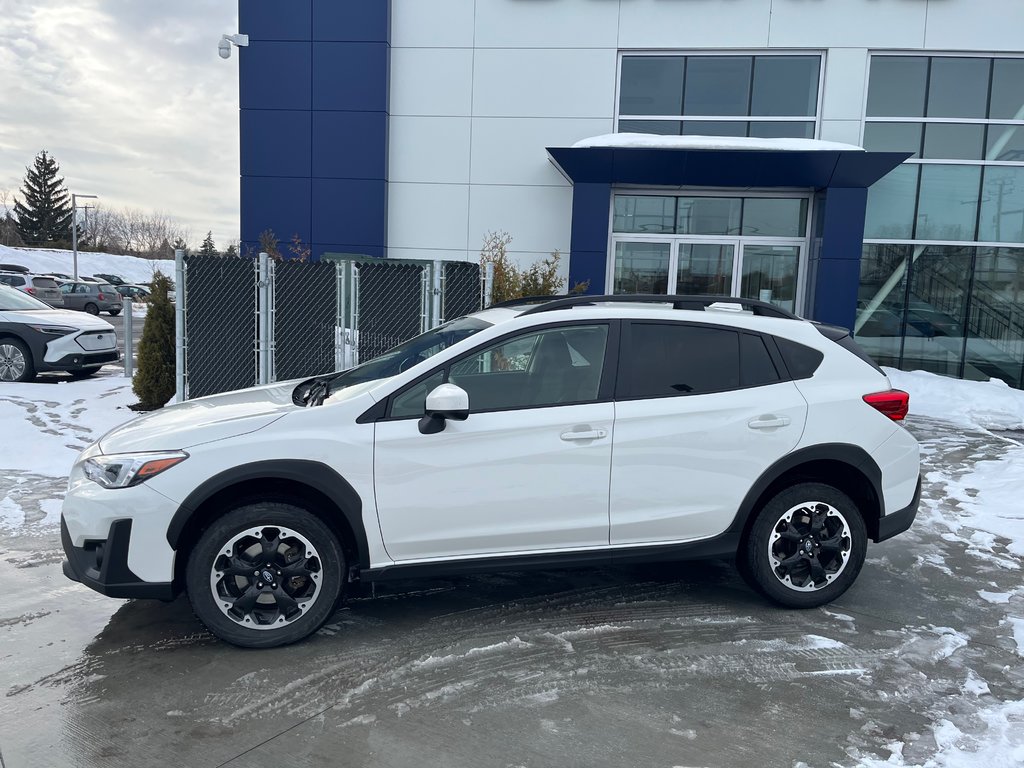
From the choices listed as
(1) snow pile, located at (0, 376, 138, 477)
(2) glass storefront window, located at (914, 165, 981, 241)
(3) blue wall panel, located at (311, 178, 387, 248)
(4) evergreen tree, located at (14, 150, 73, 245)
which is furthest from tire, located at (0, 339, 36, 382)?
(4) evergreen tree, located at (14, 150, 73, 245)

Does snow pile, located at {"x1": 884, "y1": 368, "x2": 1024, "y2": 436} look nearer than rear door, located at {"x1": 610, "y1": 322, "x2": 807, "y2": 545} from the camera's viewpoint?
No

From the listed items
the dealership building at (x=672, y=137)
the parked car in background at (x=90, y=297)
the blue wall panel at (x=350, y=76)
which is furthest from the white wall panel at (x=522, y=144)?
the parked car in background at (x=90, y=297)

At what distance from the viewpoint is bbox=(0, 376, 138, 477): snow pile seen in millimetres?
7580

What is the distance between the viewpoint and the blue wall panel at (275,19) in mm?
14578

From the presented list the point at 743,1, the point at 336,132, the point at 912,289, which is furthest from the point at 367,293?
the point at 912,289

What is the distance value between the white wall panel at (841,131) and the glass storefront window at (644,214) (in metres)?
2.89

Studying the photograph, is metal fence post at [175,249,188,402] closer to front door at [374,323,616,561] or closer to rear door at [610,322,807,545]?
Result: front door at [374,323,616,561]

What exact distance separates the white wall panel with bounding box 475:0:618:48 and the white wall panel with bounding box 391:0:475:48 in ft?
1.00

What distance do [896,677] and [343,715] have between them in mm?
2585

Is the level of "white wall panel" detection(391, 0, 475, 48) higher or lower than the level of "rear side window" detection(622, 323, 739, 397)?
higher

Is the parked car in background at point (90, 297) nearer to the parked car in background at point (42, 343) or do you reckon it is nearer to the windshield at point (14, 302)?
the windshield at point (14, 302)

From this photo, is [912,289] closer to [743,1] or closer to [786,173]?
[786,173]

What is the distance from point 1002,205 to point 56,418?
15.3 m

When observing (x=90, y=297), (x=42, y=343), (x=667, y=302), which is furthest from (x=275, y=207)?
(x=90, y=297)
